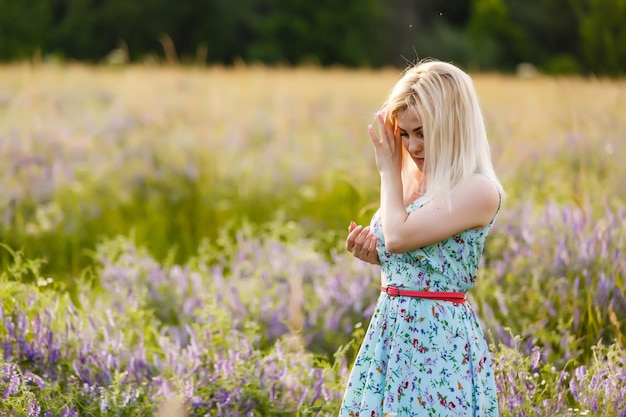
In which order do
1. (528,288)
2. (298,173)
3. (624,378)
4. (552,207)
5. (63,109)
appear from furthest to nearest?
(63,109)
(298,173)
(552,207)
(528,288)
(624,378)

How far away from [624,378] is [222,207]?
367 centimetres

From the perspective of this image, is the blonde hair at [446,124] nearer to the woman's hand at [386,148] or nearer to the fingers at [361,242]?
the woman's hand at [386,148]

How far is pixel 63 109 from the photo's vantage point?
32.7 ft

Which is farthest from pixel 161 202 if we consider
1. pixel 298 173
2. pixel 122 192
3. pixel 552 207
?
pixel 552 207

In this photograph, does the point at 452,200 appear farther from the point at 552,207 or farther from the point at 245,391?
the point at 552,207

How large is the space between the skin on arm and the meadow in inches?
18.9

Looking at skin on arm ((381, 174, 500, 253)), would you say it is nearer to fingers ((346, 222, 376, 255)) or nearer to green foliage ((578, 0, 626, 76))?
fingers ((346, 222, 376, 255))

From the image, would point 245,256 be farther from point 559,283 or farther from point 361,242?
point 361,242

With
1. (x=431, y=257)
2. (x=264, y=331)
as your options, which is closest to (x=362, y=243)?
(x=431, y=257)

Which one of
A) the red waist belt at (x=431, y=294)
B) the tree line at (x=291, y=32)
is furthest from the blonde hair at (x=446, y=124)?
the tree line at (x=291, y=32)

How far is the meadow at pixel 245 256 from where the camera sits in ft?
10.0

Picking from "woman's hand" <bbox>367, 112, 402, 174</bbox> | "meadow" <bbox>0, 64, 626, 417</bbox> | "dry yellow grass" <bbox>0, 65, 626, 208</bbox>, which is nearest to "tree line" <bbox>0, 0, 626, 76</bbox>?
"dry yellow grass" <bbox>0, 65, 626, 208</bbox>

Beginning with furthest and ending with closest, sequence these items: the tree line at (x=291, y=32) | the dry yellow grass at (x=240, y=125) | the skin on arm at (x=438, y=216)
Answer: the tree line at (x=291, y=32) < the dry yellow grass at (x=240, y=125) < the skin on arm at (x=438, y=216)

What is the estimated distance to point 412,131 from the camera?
2490 mm
